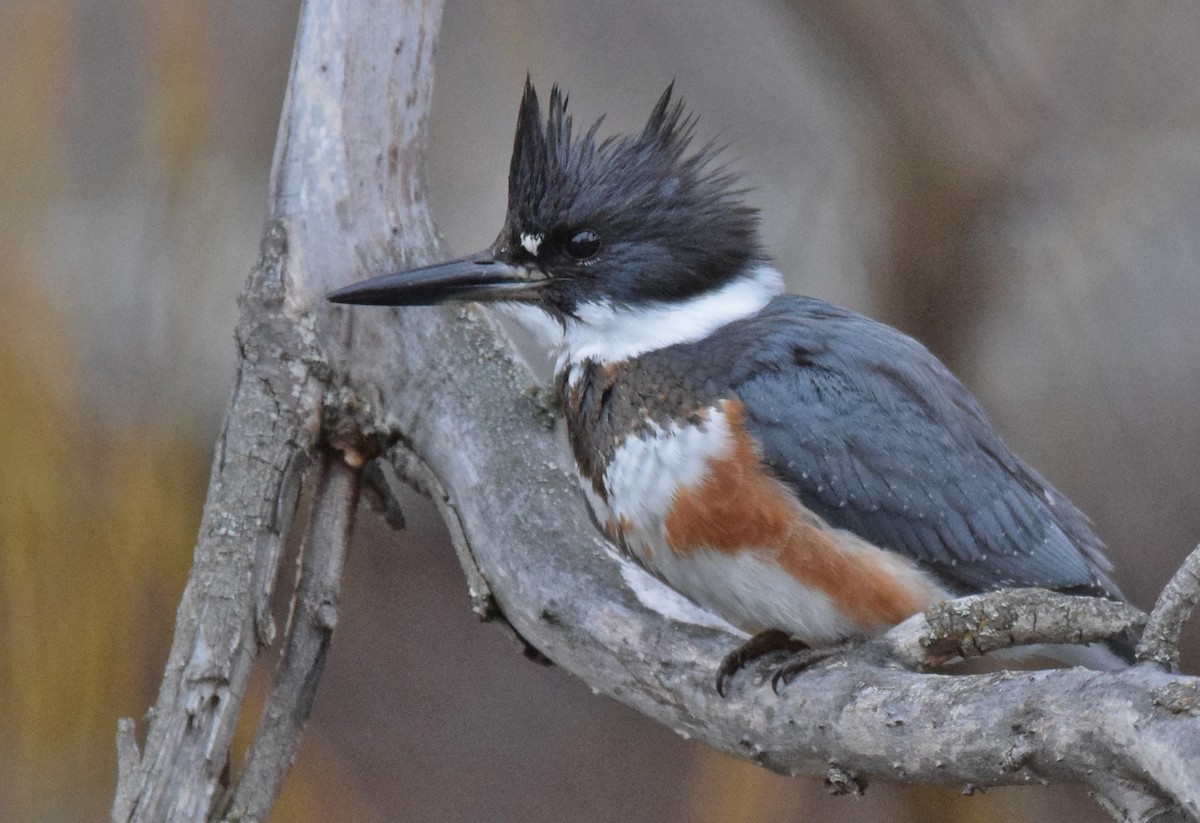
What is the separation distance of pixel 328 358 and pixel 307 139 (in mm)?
229

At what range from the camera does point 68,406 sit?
1.67 m

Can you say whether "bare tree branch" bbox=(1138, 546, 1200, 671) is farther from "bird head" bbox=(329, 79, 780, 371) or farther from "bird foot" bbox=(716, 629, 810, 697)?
"bird head" bbox=(329, 79, 780, 371)

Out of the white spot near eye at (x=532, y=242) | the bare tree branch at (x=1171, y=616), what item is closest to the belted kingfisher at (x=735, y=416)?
the white spot near eye at (x=532, y=242)

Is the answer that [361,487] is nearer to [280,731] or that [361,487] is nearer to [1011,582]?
[280,731]

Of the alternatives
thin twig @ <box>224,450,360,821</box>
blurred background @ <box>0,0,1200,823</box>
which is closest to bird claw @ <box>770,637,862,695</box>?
thin twig @ <box>224,450,360,821</box>

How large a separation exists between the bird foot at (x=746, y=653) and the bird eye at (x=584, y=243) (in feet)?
1.39

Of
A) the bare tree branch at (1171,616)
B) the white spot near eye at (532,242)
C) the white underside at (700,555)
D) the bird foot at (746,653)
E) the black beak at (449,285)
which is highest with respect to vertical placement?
the white spot near eye at (532,242)

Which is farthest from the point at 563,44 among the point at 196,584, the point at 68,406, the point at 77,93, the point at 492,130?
the point at 196,584

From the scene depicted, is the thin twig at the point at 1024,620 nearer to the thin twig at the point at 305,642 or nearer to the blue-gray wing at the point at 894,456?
the blue-gray wing at the point at 894,456

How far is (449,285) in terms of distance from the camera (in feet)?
4.25

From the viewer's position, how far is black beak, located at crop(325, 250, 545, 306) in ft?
4.17

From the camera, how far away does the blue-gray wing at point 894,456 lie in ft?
3.90

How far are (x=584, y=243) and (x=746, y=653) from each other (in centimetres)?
45

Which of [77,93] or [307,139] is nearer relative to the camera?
[307,139]
